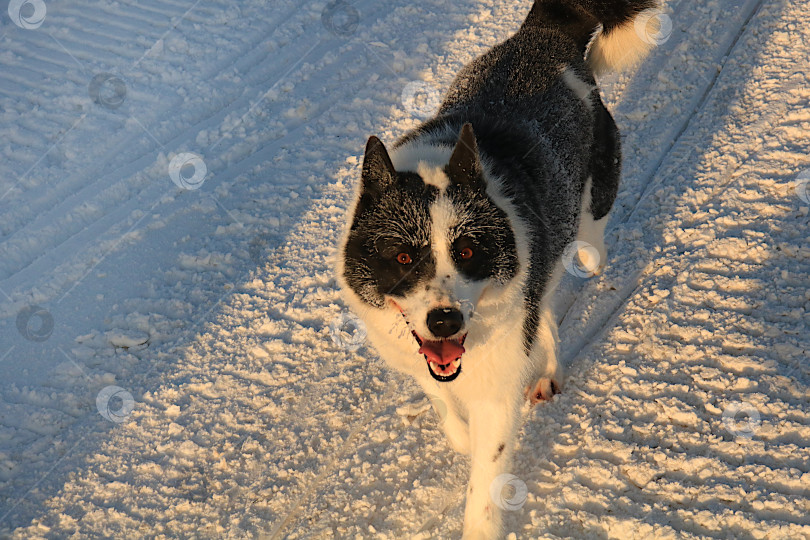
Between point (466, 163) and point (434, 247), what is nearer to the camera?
point (434, 247)

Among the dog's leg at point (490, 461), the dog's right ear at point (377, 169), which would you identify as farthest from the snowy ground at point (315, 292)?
the dog's right ear at point (377, 169)

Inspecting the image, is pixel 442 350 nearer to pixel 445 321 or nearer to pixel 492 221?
pixel 445 321

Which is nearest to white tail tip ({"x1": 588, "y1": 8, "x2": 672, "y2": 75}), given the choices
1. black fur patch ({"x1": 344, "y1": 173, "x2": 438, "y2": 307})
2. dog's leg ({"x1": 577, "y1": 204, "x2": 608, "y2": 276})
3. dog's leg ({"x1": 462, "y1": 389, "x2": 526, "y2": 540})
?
dog's leg ({"x1": 577, "y1": 204, "x2": 608, "y2": 276})

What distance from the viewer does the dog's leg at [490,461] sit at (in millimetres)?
3100

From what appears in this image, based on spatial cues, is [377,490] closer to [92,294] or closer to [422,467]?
[422,467]

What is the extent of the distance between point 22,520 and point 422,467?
2.32 m

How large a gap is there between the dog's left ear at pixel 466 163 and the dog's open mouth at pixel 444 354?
27.4 inches

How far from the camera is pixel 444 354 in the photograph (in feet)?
8.63

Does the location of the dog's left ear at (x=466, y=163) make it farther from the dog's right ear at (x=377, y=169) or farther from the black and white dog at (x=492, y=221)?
the dog's right ear at (x=377, y=169)

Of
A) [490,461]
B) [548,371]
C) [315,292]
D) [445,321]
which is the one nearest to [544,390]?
[548,371]

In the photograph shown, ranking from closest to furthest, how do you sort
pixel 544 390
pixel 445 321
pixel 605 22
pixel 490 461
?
pixel 445 321, pixel 490 461, pixel 544 390, pixel 605 22

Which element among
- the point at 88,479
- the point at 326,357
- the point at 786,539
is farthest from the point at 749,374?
the point at 88,479

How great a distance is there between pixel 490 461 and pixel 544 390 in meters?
0.86

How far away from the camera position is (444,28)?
6.63 meters
